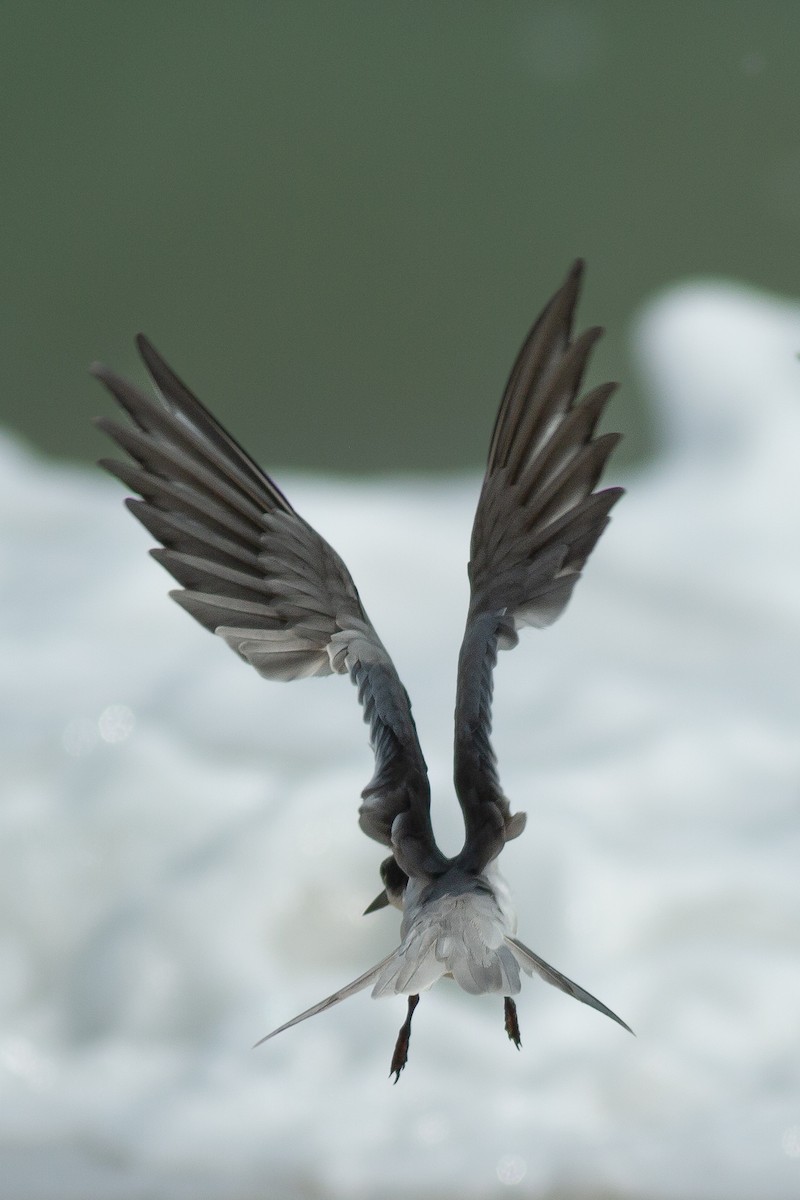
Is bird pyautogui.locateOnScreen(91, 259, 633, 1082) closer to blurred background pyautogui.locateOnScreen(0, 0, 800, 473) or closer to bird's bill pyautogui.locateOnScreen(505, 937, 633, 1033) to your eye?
bird's bill pyautogui.locateOnScreen(505, 937, 633, 1033)

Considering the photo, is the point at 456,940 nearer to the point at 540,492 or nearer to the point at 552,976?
the point at 552,976

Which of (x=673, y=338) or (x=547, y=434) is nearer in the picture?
(x=547, y=434)

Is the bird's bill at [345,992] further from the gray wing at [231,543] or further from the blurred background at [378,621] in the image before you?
the blurred background at [378,621]

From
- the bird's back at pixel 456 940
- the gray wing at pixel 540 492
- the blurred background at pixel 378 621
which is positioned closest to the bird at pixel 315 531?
the gray wing at pixel 540 492

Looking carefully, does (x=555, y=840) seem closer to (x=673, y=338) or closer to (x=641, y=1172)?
(x=641, y=1172)

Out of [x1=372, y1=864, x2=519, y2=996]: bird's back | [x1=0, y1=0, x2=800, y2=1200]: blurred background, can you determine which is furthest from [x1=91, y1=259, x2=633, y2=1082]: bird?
[x1=0, y1=0, x2=800, y2=1200]: blurred background

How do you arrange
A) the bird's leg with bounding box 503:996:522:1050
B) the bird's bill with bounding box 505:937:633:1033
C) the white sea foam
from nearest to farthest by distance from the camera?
the bird's bill with bounding box 505:937:633:1033, the bird's leg with bounding box 503:996:522:1050, the white sea foam

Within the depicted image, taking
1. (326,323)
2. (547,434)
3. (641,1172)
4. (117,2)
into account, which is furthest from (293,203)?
(547,434)
